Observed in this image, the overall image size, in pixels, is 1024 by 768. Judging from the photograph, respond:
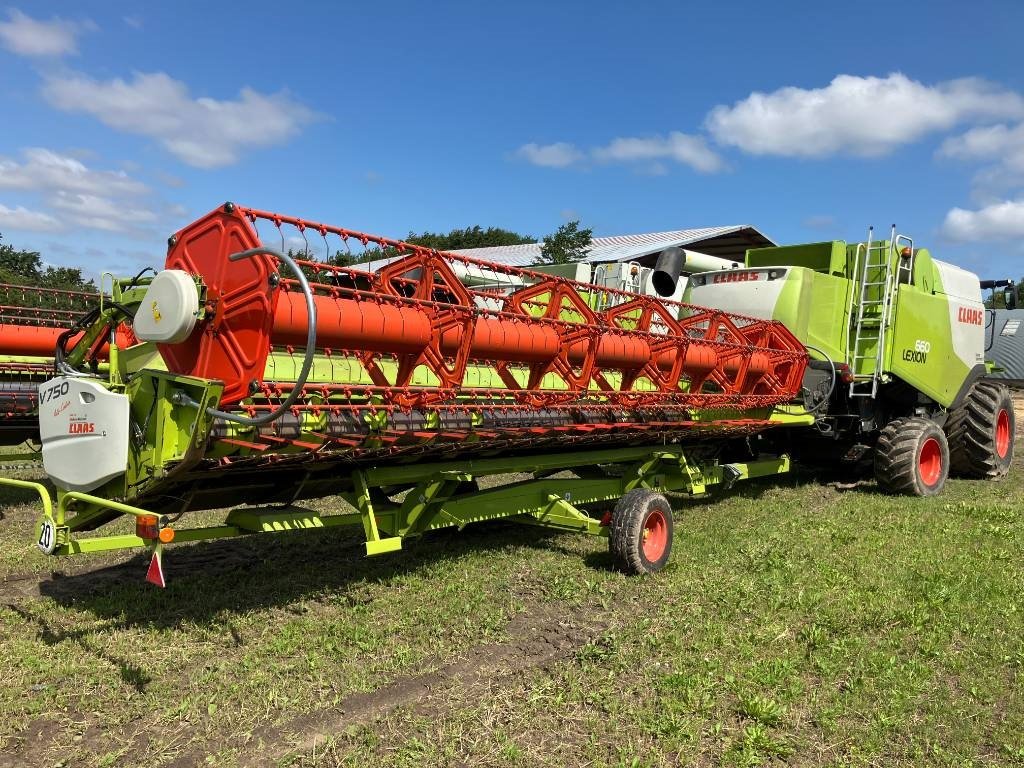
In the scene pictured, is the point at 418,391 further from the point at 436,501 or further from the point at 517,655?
the point at 517,655

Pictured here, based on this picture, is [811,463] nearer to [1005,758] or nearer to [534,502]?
[534,502]

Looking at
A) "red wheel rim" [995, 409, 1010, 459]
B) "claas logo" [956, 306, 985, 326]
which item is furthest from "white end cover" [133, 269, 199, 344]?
"red wheel rim" [995, 409, 1010, 459]

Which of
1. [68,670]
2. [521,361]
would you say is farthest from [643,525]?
[68,670]

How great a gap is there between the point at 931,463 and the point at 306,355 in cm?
738

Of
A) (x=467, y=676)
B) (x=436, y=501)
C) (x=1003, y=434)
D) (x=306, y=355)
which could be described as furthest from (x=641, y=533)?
(x=1003, y=434)

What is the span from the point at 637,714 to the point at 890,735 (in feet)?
3.21

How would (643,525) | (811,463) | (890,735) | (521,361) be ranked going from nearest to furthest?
1. (890,735)
2. (521,361)
3. (643,525)
4. (811,463)

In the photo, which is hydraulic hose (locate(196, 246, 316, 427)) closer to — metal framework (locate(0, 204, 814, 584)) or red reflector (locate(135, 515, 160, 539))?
metal framework (locate(0, 204, 814, 584))

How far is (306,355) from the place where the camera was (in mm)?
3039

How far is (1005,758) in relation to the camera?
2.80m

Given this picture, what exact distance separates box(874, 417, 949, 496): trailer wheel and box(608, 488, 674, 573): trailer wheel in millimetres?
3572

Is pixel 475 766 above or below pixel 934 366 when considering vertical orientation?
below

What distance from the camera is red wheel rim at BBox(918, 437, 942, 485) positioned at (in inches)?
314

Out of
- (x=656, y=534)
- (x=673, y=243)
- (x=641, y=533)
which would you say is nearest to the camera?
(x=641, y=533)
